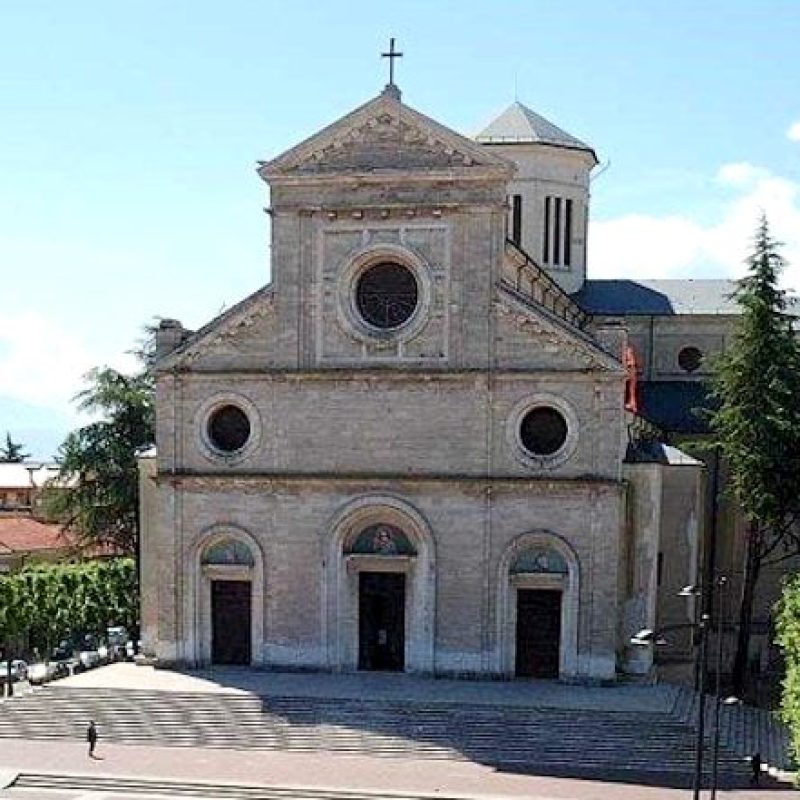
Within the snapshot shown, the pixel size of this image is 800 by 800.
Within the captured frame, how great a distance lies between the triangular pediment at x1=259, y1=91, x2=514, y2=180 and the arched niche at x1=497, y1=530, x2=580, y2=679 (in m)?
10.5

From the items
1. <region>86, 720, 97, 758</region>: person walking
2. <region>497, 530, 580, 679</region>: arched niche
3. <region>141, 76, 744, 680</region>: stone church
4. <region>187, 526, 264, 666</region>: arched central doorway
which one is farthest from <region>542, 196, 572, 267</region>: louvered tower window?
<region>86, 720, 97, 758</region>: person walking

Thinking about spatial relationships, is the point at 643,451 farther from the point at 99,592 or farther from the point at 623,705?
the point at 99,592

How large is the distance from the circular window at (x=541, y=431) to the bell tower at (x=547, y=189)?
1590 cm

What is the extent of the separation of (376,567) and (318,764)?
23.0 feet

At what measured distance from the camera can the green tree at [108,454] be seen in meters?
51.6

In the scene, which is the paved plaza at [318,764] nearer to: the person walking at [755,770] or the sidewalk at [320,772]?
the sidewalk at [320,772]

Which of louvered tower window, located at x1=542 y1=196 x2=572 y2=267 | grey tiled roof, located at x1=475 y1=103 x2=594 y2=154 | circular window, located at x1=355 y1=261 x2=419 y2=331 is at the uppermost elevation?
grey tiled roof, located at x1=475 y1=103 x2=594 y2=154

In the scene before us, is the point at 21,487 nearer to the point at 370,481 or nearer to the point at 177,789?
the point at 370,481

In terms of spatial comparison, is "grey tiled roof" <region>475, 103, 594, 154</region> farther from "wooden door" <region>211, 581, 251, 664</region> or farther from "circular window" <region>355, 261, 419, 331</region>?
"wooden door" <region>211, 581, 251, 664</region>

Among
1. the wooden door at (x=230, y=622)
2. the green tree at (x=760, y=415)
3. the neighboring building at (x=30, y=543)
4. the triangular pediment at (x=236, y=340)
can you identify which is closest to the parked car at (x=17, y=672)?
the wooden door at (x=230, y=622)

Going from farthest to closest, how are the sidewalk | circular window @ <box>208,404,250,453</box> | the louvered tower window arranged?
1. the louvered tower window
2. circular window @ <box>208,404,250,453</box>
3. the sidewalk

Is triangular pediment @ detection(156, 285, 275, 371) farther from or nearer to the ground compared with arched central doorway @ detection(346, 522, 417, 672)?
farther from the ground

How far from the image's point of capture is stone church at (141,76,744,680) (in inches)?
1316

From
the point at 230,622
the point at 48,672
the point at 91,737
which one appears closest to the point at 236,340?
the point at 230,622
